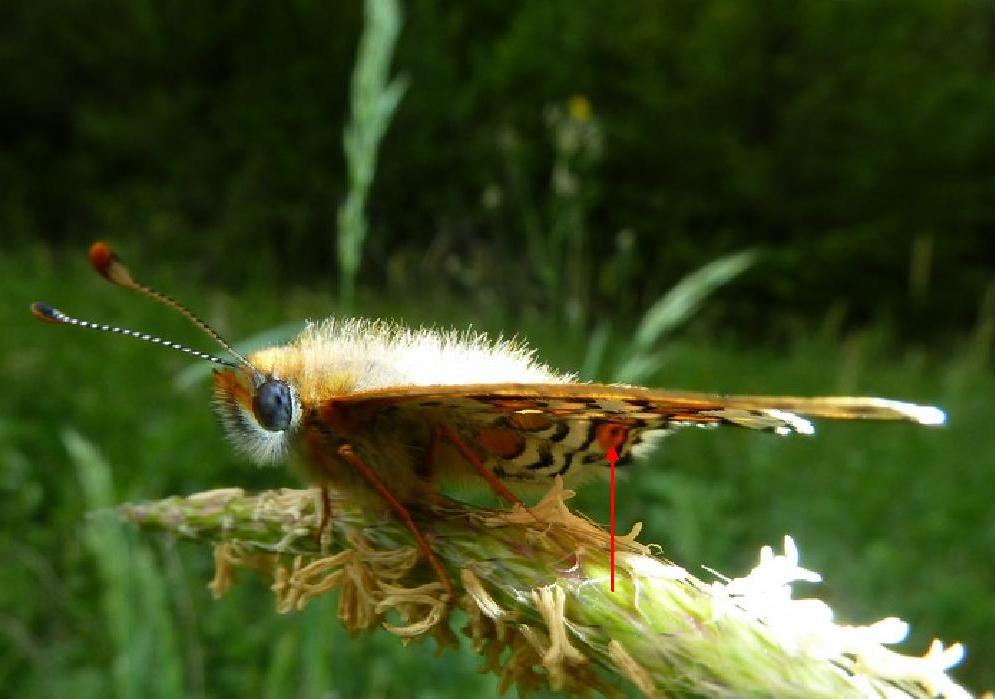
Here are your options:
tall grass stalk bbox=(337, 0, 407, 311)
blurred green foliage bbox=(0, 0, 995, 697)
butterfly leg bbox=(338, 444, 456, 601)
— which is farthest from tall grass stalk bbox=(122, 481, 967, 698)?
tall grass stalk bbox=(337, 0, 407, 311)

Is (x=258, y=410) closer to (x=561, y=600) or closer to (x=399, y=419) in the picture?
(x=399, y=419)

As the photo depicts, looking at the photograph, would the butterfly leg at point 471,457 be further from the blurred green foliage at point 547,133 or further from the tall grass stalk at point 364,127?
the blurred green foliage at point 547,133

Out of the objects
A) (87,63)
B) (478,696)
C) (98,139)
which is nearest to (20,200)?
(98,139)

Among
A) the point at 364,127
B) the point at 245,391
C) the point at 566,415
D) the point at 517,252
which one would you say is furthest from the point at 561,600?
the point at 517,252

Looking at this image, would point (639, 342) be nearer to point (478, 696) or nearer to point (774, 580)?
point (478, 696)

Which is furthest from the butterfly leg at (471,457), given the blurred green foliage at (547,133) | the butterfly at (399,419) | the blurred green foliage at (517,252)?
the blurred green foliage at (547,133)

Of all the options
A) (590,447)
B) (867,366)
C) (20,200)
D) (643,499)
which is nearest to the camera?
(590,447)
